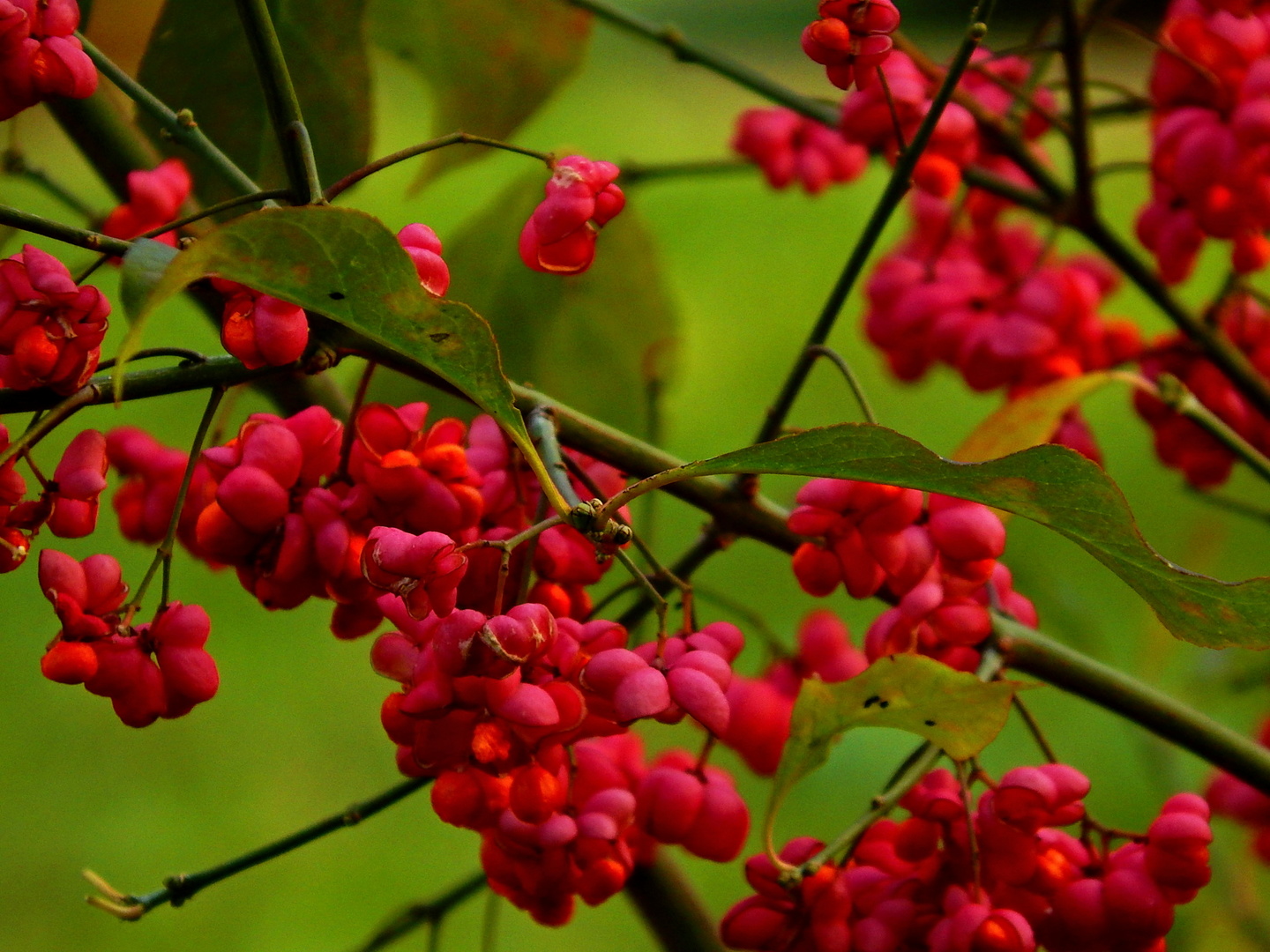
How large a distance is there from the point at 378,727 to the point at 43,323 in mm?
954

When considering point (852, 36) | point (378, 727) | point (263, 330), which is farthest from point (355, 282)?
point (378, 727)

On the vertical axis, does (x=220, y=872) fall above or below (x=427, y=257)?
below

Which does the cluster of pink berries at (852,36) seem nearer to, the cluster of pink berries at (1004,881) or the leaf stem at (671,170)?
the cluster of pink berries at (1004,881)

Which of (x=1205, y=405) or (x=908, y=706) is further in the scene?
(x=1205, y=405)

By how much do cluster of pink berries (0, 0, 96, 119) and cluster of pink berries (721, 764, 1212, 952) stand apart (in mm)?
249

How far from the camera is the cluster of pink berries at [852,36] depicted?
0.99 ft

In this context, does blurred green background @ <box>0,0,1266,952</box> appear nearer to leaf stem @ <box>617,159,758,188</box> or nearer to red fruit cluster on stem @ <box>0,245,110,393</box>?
leaf stem @ <box>617,159,758,188</box>

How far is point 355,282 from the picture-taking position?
0.25m

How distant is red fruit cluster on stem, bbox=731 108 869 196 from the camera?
608 millimetres

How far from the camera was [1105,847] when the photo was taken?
0.37m

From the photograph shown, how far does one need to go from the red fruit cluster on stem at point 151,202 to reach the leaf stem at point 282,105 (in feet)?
0.35

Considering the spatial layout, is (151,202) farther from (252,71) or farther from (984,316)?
(984,316)

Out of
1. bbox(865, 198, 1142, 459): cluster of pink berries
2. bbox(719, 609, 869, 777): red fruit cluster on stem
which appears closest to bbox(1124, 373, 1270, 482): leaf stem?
bbox(865, 198, 1142, 459): cluster of pink berries

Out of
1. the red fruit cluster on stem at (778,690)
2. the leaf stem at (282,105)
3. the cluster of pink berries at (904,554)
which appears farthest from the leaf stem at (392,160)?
the red fruit cluster on stem at (778,690)
